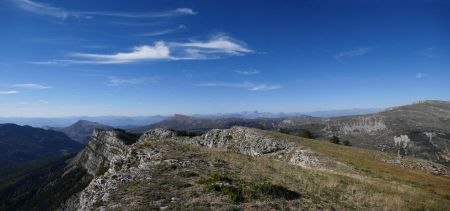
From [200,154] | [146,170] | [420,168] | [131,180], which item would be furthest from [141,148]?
[420,168]

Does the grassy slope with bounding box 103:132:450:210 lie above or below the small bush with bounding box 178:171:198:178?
below

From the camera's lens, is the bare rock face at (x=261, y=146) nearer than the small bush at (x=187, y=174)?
No

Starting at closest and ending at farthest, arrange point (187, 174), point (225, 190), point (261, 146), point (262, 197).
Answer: point (262, 197) → point (225, 190) → point (187, 174) → point (261, 146)

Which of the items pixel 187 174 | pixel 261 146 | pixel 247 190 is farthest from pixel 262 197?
pixel 261 146

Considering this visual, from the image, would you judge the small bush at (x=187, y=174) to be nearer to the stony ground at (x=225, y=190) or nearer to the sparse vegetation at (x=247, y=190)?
the stony ground at (x=225, y=190)

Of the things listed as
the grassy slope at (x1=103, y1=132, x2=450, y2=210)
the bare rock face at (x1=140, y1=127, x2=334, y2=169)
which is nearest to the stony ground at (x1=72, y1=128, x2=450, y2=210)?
the grassy slope at (x1=103, y1=132, x2=450, y2=210)

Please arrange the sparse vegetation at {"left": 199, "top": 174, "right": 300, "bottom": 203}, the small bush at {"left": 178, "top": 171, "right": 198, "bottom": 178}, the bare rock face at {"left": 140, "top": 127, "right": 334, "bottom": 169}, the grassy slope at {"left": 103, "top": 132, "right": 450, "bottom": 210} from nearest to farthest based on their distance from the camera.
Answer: the grassy slope at {"left": 103, "top": 132, "right": 450, "bottom": 210}
the sparse vegetation at {"left": 199, "top": 174, "right": 300, "bottom": 203}
the small bush at {"left": 178, "top": 171, "right": 198, "bottom": 178}
the bare rock face at {"left": 140, "top": 127, "right": 334, "bottom": 169}

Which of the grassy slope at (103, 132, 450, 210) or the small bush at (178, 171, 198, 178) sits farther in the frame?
the small bush at (178, 171, 198, 178)

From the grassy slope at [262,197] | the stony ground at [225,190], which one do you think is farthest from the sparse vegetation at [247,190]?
the grassy slope at [262,197]

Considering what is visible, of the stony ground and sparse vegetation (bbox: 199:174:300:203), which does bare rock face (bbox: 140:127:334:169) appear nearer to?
the stony ground

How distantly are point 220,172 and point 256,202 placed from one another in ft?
31.7

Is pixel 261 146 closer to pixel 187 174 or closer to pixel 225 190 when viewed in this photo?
pixel 187 174

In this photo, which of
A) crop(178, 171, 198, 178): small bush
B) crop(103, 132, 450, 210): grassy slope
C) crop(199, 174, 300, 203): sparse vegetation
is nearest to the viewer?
crop(103, 132, 450, 210): grassy slope

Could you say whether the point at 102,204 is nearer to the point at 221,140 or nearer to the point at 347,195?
the point at 347,195
